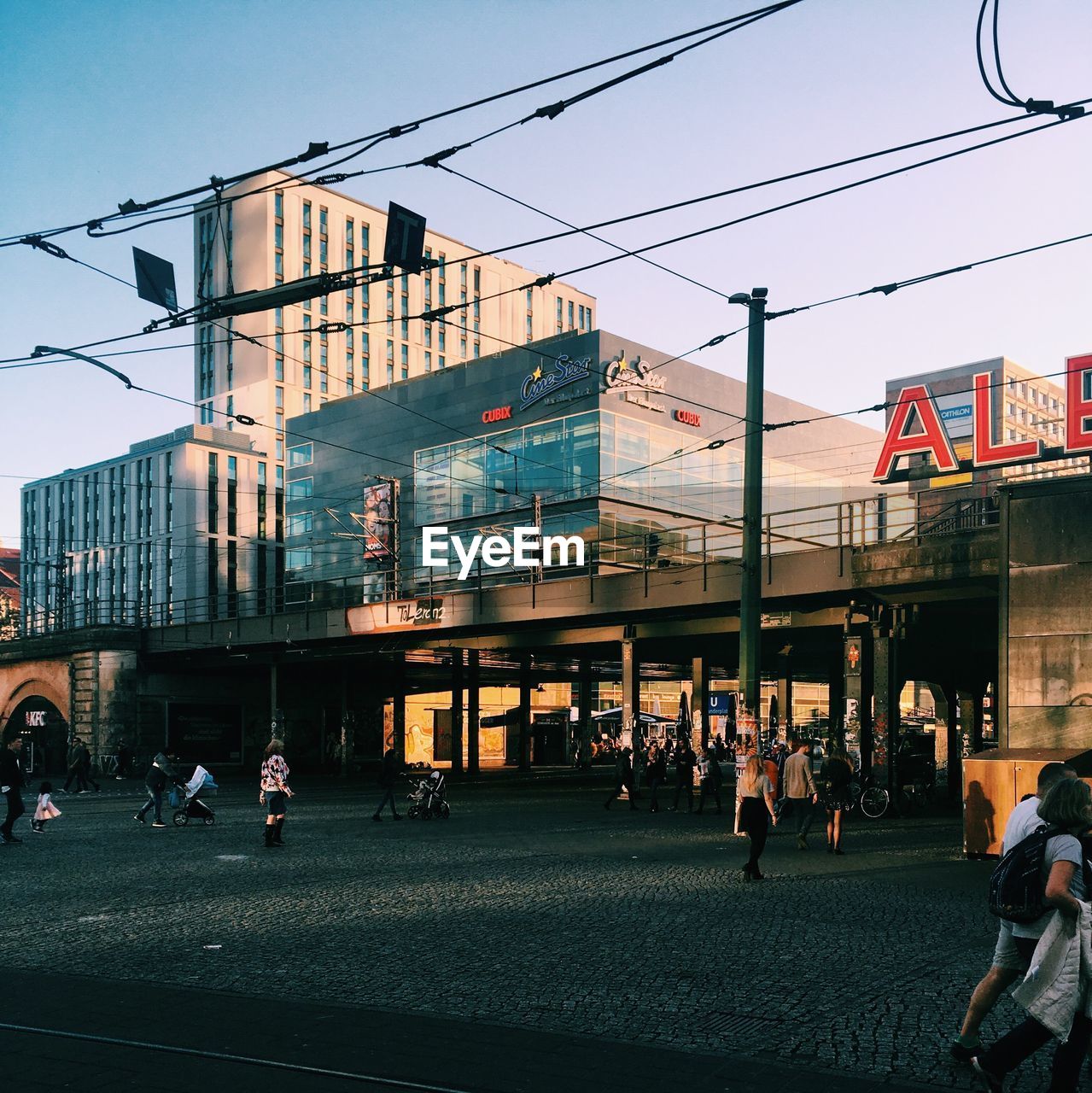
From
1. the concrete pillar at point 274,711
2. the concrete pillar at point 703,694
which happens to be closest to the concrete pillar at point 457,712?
the concrete pillar at point 274,711

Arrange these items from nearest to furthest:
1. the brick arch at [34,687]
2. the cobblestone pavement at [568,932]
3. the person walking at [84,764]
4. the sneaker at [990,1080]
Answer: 1. the sneaker at [990,1080]
2. the cobblestone pavement at [568,932]
3. the person walking at [84,764]
4. the brick arch at [34,687]

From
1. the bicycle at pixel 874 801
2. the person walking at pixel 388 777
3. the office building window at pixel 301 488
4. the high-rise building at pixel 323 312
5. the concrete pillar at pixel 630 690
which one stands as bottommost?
the bicycle at pixel 874 801

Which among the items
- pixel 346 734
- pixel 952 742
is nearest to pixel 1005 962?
pixel 952 742

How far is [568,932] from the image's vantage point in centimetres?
1102

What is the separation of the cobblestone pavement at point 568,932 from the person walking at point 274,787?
39 centimetres

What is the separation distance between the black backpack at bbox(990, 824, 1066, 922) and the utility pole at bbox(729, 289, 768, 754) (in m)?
14.2

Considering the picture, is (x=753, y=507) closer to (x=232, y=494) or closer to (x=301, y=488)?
(x=301, y=488)

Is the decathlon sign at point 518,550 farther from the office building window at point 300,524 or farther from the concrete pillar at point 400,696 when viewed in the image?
Answer: the office building window at point 300,524

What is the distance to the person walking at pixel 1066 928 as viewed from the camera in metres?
5.57

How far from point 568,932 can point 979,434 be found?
16.1 metres

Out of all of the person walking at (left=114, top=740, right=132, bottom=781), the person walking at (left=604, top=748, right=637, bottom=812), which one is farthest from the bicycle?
the person walking at (left=114, top=740, right=132, bottom=781)

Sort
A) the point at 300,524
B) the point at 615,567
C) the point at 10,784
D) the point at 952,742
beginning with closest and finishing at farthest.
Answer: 1. the point at 10,784
2. the point at 952,742
3. the point at 615,567
4. the point at 300,524

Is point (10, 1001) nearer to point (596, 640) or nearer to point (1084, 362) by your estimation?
point (1084, 362)

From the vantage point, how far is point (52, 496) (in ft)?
394
